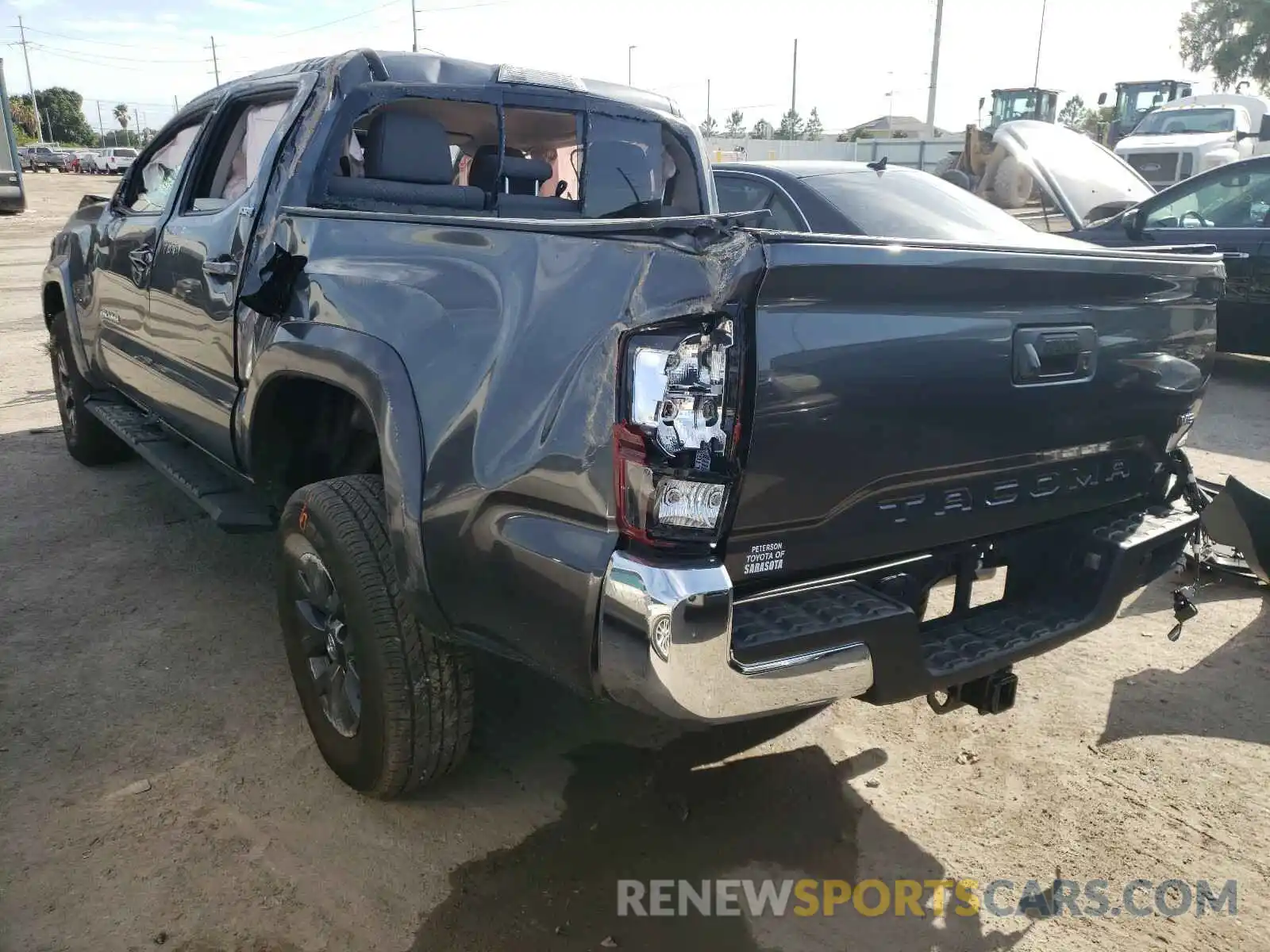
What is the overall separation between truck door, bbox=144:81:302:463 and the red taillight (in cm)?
185

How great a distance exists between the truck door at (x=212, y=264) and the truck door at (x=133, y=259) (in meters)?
0.16

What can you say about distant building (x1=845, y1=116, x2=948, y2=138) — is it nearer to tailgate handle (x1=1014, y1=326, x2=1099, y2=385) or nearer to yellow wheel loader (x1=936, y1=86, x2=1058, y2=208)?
yellow wheel loader (x1=936, y1=86, x2=1058, y2=208)

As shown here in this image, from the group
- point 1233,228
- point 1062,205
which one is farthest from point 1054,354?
point 1233,228

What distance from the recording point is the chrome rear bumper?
5.83ft

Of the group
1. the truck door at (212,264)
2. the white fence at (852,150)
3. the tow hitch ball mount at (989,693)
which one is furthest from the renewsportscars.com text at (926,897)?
the white fence at (852,150)

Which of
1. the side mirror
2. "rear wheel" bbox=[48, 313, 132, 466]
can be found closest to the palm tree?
"rear wheel" bbox=[48, 313, 132, 466]

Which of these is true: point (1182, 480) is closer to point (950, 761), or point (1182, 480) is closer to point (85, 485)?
point (950, 761)

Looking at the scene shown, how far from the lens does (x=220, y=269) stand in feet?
10.5

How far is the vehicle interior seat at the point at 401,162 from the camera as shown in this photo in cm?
310

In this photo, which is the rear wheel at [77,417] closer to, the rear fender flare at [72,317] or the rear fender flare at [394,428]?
the rear fender flare at [72,317]

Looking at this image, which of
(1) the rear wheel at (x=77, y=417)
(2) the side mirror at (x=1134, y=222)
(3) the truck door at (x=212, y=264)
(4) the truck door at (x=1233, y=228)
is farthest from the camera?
(2) the side mirror at (x=1134, y=222)

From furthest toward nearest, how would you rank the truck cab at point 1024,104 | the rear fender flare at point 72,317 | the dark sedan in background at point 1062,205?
the truck cab at point 1024,104 < the dark sedan in background at point 1062,205 < the rear fender flare at point 72,317

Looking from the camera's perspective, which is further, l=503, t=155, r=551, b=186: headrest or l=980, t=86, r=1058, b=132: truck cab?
l=980, t=86, r=1058, b=132: truck cab

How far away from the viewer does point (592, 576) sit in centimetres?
185
